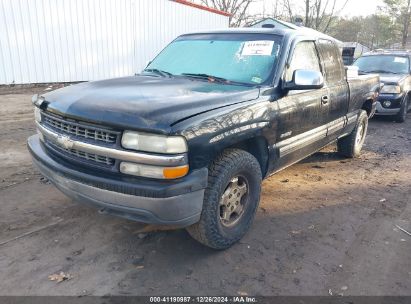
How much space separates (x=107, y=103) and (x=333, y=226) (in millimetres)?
2510

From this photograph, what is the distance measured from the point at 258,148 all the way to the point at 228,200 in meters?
0.60

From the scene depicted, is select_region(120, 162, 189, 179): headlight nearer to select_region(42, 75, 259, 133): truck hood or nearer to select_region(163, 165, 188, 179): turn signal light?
select_region(163, 165, 188, 179): turn signal light

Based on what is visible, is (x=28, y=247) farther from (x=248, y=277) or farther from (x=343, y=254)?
(x=343, y=254)

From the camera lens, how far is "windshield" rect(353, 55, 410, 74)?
9578 mm

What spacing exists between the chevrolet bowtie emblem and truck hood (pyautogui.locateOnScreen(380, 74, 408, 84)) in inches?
323

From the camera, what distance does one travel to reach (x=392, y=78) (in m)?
8.99

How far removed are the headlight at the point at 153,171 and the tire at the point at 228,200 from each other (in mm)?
358

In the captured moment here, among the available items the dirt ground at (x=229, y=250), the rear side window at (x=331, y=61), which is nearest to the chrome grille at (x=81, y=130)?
the dirt ground at (x=229, y=250)

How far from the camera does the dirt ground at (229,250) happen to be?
109 inches

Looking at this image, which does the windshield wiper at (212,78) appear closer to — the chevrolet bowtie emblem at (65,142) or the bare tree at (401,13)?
the chevrolet bowtie emblem at (65,142)

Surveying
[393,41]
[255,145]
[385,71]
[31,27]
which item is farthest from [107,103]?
[393,41]

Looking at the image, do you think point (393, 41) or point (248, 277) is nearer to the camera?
point (248, 277)

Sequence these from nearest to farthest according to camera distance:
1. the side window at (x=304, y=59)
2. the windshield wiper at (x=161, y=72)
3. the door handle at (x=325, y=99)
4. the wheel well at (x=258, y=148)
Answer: the wheel well at (x=258, y=148)
the side window at (x=304, y=59)
the windshield wiper at (x=161, y=72)
the door handle at (x=325, y=99)

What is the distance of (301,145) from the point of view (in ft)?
13.4
